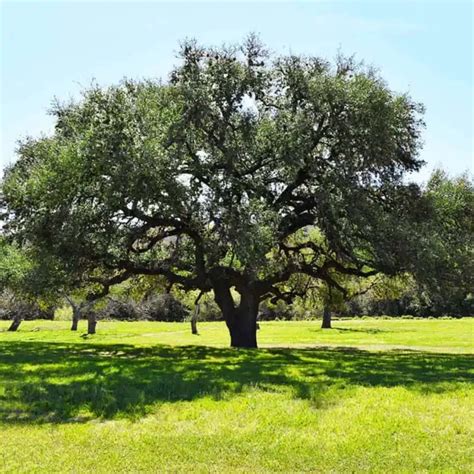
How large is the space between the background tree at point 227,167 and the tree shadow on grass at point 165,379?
4.09m

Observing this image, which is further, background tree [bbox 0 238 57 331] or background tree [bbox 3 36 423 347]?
background tree [bbox 0 238 57 331]

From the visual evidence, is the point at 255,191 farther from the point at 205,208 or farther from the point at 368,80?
the point at 368,80

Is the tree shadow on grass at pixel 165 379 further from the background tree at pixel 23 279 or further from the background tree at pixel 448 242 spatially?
the background tree at pixel 23 279

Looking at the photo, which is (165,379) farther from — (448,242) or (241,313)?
(448,242)

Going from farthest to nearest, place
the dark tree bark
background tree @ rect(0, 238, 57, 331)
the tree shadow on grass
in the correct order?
1. the dark tree bark
2. background tree @ rect(0, 238, 57, 331)
3. the tree shadow on grass

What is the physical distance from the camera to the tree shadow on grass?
10.4m

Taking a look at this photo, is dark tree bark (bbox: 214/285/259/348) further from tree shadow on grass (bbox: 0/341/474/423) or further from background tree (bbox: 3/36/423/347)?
tree shadow on grass (bbox: 0/341/474/423)

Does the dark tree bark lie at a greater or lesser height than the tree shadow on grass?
greater

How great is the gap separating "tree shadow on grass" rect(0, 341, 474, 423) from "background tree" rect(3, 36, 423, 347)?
4092 mm

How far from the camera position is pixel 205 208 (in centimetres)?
1988

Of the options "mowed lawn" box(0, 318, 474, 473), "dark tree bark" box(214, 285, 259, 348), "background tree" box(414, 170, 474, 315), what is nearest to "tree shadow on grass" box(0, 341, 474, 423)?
"mowed lawn" box(0, 318, 474, 473)

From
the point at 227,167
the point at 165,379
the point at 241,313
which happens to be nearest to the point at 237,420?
the point at 165,379

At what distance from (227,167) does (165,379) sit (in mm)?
9821

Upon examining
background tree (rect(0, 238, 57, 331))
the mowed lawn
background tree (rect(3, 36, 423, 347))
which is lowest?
the mowed lawn
